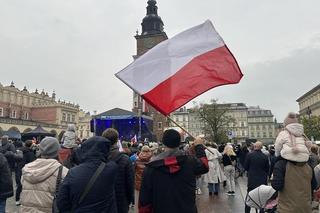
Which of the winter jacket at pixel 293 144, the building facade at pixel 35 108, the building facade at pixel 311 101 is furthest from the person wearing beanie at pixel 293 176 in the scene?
the building facade at pixel 311 101

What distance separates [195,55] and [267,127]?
449ft

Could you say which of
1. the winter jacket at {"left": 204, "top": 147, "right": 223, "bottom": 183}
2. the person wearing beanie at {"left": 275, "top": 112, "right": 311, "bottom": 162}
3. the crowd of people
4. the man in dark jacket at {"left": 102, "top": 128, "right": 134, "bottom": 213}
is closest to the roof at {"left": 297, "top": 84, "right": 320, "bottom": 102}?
the winter jacket at {"left": 204, "top": 147, "right": 223, "bottom": 183}

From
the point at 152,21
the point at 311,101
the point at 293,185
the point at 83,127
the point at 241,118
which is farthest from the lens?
the point at 241,118

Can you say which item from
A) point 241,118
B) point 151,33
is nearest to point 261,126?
point 241,118

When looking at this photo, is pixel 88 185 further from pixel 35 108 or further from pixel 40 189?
pixel 35 108

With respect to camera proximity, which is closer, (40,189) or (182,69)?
(40,189)

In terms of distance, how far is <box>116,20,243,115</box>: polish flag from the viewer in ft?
17.8

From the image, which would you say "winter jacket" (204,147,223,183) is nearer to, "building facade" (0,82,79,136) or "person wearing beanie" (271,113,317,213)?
"person wearing beanie" (271,113,317,213)

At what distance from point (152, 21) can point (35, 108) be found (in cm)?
4247

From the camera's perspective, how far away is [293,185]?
4.39m

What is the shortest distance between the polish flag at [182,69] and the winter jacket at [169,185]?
62.5 inches

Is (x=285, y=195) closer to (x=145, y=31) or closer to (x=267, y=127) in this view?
(x=145, y=31)

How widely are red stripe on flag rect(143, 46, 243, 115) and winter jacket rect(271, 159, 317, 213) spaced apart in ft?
5.89

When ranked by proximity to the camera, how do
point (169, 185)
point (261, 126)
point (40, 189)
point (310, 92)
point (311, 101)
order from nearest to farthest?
point (169, 185)
point (40, 189)
point (310, 92)
point (311, 101)
point (261, 126)
